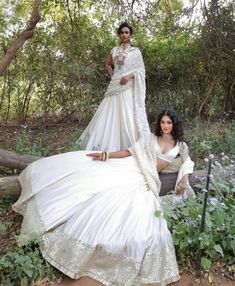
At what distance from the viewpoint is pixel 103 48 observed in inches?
258

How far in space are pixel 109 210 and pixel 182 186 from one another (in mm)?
788

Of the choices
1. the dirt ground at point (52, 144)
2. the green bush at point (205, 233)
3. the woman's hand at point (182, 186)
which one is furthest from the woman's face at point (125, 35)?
the green bush at point (205, 233)

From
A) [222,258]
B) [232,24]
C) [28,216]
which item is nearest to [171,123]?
[222,258]

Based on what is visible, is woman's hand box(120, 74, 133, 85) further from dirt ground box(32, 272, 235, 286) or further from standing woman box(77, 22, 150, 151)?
dirt ground box(32, 272, 235, 286)

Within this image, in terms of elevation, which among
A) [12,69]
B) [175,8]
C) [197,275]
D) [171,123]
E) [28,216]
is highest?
[175,8]

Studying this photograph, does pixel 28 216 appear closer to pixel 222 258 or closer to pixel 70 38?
pixel 222 258

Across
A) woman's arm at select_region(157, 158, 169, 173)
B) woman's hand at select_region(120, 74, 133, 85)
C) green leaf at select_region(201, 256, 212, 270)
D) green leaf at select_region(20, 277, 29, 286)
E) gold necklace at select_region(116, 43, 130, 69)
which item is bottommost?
green leaf at select_region(20, 277, 29, 286)

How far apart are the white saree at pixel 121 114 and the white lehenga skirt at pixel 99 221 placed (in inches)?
50.4

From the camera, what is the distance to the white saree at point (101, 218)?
253cm

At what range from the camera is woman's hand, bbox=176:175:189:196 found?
323 cm

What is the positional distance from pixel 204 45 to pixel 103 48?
5.82 ft

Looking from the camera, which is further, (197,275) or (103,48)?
(103,48)

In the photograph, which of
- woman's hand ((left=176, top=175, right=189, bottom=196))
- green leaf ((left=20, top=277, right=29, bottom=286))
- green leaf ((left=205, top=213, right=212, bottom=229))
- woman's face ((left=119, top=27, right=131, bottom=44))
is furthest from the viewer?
woman's face ((left=119, top=27, right=131, bottom=44))

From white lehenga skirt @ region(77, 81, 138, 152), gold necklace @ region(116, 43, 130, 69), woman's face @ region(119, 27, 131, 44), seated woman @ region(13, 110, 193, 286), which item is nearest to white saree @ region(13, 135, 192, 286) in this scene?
seated woman @ region(13, 110, 193, 286)
